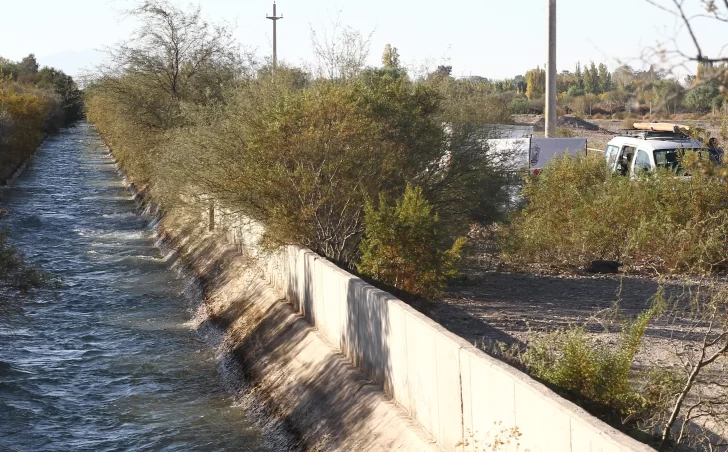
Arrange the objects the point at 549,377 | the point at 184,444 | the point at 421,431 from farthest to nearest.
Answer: the point at 184,444, the point at 421,431, the point at 549,377

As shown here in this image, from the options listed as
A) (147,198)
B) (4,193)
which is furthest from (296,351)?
(4,193)

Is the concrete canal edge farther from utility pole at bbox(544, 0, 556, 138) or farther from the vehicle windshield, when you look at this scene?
utility pole at bbox(544, 0, 556, 138)

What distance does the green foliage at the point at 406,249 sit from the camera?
16.3 metres

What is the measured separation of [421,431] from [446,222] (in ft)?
33.8

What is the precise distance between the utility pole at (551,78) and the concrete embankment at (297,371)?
34.1 feet

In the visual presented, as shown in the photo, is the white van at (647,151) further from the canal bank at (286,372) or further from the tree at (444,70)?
the canal bank at (286,372)

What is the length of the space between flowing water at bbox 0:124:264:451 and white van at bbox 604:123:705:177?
452 inches

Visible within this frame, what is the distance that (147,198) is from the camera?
45.5m

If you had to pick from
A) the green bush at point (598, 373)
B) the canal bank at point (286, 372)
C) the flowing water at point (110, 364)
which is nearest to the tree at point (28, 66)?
the flowing water at point (110, 364)

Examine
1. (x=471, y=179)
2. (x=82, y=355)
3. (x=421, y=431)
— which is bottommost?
(x=82, y=355)

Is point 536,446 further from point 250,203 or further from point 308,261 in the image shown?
point 250,203

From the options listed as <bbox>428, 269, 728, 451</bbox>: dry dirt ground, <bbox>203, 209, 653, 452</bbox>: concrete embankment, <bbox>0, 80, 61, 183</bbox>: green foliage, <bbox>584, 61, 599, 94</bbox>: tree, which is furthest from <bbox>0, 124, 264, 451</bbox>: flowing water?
<bbox>584, 61, 599, 94</bbox>: tree

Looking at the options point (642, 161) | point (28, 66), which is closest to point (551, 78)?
point (642, 161)

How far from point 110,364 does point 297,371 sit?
520 cm
